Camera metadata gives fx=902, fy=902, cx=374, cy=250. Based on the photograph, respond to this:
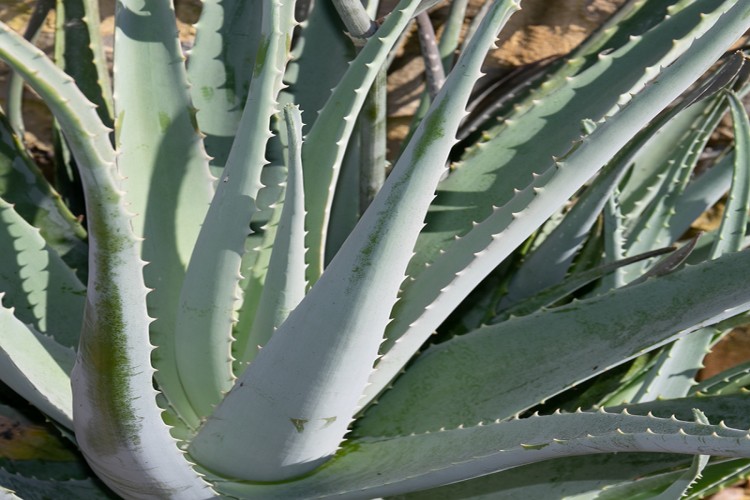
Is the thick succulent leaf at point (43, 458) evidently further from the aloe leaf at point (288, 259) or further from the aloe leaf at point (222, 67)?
the aloe leaf at point (222, 67)

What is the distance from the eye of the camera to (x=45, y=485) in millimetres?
853

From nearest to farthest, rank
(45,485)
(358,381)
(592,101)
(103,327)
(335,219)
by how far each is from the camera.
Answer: (103,327) → (358,381) → (45,485) → (592,101) → (335,219)

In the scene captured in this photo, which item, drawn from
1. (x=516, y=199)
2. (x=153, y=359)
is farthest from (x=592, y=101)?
(x=153, y=359)

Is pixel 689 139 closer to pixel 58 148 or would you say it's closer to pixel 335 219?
pixel 335 219

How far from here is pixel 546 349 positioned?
0.89m

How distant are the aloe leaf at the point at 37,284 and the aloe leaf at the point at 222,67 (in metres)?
0.20

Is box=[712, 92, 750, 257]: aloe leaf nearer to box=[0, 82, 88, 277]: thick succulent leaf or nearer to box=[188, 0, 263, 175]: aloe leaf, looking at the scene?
box=[188, 0, 263, 175]: aloe leaf

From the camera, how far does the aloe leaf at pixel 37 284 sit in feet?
2.93

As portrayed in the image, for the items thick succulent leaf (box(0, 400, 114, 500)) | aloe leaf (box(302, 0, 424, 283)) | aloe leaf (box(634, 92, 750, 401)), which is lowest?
thick succulent leaf (box(0, 400, 114, 500))

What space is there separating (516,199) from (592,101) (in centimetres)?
26

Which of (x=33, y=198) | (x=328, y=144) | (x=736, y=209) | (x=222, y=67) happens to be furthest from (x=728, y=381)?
(x=33, y=198)

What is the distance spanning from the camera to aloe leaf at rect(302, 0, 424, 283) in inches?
32.0

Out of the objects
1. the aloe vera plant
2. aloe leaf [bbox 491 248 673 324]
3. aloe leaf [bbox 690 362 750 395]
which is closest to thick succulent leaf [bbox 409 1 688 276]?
the aloe vera plant

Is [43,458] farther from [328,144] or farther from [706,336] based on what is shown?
[706,336]
